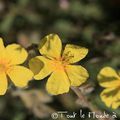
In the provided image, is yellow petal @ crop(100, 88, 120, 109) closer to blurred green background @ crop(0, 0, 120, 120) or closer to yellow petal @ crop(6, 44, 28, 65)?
yellow petal @ crop(6, 44, 28, 65)

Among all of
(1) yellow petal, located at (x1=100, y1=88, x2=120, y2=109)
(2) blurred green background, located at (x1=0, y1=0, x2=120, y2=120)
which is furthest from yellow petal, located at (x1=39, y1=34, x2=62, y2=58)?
(2) blurred green background, located at (x1=0, y1=0, x2=120, y2=120)

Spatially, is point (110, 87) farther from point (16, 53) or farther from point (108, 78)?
point (16, 53)

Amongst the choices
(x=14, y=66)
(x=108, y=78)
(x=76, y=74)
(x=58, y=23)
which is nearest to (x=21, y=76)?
(x=14, y=66)

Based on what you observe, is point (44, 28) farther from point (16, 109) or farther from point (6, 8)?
point (16, 109)

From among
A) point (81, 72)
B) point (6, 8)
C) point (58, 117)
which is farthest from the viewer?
point (6, 8)

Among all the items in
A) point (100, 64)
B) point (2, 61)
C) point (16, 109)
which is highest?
point (2, 61)

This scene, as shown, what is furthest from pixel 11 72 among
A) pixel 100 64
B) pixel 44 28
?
pixel 44 28
